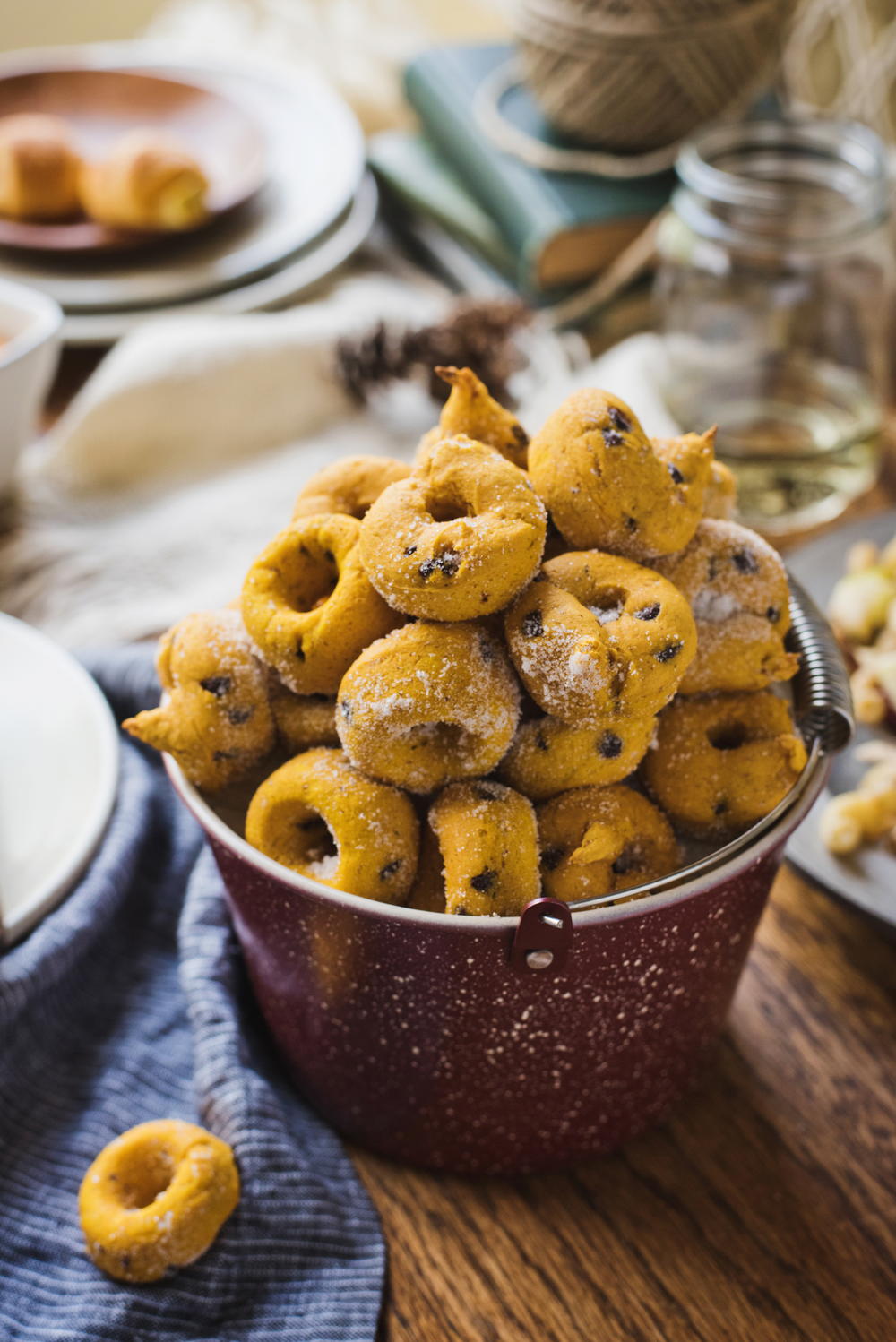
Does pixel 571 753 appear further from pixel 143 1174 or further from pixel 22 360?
pixel 22 360

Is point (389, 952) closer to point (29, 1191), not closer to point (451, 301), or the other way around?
point (29, 1191)

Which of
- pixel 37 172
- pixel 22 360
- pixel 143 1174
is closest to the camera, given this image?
pixel 143 1174

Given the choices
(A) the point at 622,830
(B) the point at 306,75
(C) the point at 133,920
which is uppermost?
(A) the point at 622,830

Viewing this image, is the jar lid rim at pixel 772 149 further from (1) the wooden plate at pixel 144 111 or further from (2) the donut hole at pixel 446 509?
(2) the donut hole at pixel 446 509

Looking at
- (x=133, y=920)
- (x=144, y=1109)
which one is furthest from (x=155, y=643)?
(x=144, y=1109)

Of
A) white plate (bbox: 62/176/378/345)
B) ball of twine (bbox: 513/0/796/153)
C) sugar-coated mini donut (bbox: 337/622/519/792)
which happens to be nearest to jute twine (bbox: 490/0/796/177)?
ball of twine (bbox: 513/0/796/153)

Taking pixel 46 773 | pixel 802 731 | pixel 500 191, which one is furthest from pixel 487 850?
pixel 500 191

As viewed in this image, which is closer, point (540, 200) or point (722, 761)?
point (722, 761)
